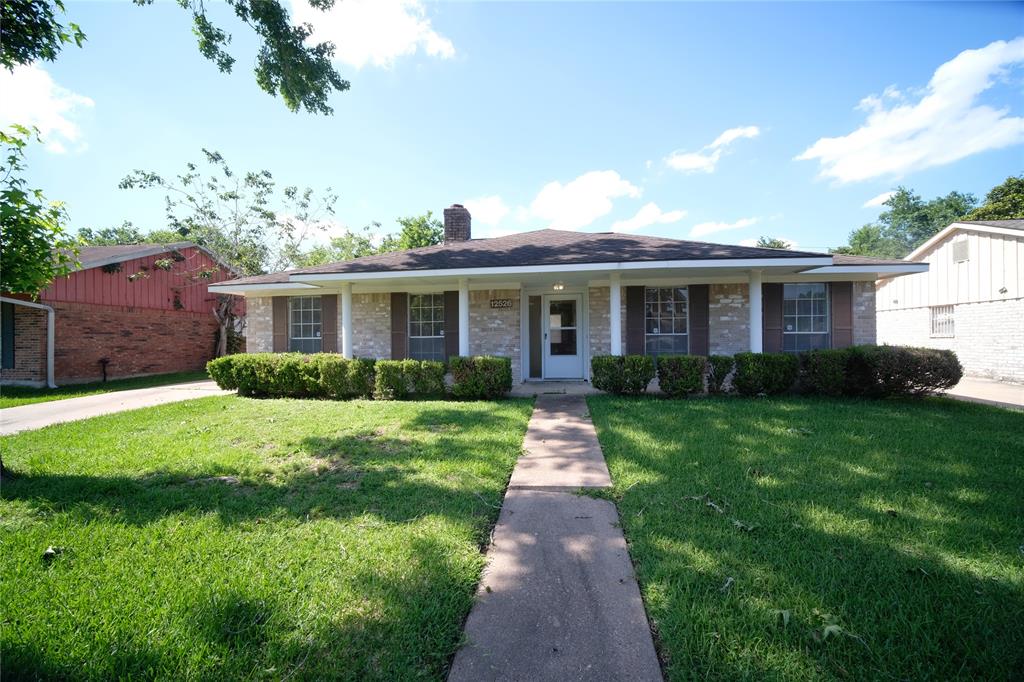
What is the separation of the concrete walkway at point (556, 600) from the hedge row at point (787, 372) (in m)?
4.70

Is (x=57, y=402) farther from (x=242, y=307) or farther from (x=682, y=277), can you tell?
(x=682, y=277)

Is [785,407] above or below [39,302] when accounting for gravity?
below

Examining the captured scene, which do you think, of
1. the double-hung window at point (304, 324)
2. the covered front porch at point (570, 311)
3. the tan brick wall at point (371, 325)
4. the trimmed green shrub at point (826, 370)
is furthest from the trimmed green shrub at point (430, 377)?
the trimmed green shrub at point (826, 370)

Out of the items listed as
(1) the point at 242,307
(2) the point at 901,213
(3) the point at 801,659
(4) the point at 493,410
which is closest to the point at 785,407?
(4) the point at 493,410

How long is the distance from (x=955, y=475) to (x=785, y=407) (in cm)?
318

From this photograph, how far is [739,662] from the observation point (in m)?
1.85

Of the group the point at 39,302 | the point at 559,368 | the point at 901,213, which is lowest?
A: the point at 559,368

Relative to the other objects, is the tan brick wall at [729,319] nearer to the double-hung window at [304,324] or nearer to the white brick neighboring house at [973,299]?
the white brick neighboring house at [973,299]

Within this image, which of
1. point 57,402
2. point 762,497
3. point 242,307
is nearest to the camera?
point 762,497

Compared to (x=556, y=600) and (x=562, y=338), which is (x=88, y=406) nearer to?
(x=562, y=338)

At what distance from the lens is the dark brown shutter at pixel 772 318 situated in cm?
1015

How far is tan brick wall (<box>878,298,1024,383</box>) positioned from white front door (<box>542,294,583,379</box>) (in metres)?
12.2

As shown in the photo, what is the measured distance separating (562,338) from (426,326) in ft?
11.9

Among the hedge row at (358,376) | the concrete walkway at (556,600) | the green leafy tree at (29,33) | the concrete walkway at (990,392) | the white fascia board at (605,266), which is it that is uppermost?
the green leafy tree at (29,33)
